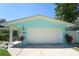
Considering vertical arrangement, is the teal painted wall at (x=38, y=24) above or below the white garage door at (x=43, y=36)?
above

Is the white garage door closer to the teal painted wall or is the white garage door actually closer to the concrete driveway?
the teal painted wall

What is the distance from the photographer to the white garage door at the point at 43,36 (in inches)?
345

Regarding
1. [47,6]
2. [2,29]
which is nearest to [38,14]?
[47,6]

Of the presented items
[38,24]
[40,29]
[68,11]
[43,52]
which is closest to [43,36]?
[40,29]

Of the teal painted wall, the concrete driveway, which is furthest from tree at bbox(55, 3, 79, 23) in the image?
the concrete driveway

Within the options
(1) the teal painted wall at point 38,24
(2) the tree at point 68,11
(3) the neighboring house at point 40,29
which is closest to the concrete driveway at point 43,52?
(3) the neighboring house at point 40,29

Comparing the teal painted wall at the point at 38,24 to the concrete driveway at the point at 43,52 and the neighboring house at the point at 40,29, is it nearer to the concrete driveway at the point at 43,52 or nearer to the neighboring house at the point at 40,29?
the neighboring house at the point at 40,29

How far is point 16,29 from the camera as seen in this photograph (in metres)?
9.23

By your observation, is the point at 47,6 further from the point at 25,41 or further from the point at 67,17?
Answer: the point at 25,41

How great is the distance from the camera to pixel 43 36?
9344 millimetres

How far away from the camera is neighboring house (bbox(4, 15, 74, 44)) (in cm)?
892

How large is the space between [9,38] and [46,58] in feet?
8.14

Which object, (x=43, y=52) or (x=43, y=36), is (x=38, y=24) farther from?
(x=43, y=52)

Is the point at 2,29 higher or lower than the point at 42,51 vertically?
higher
